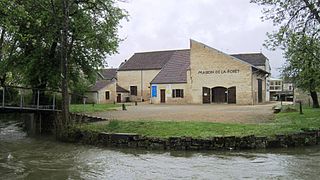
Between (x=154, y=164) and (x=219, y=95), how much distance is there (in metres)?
34.9

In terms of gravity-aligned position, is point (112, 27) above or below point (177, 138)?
above

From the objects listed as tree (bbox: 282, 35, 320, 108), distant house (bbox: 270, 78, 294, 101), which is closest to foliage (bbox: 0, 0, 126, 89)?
tree (bbox: 282, 35, 320, 108)

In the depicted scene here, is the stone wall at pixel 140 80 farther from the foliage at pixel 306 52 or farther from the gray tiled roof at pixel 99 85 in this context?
the foliage at pixel 306 52

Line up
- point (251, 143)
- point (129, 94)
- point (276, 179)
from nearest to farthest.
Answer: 1. point (276, 179)
2. point (251, 143)
3. point (129, 94)

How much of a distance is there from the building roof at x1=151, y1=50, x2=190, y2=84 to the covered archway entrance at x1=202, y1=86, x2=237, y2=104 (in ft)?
11.8

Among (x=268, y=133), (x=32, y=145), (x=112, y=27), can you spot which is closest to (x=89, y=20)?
(x=112, y=27)

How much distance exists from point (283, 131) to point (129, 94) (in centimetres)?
5005

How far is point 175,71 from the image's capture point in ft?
177

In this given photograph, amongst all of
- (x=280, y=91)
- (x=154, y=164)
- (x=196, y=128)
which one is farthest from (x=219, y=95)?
(x=280, y=91)

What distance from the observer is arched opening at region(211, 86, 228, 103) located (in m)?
47.9

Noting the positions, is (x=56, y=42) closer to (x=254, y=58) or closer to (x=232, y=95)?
(x=232, y=95)

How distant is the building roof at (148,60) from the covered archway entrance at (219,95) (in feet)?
58.9

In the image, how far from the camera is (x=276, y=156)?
1534 centimetres

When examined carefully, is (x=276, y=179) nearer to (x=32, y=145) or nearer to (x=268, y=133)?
(x=268, y=133)
